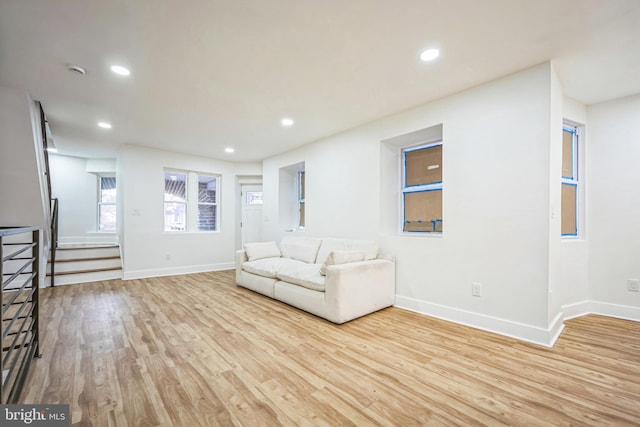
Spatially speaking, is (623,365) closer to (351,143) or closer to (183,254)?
(351,143)

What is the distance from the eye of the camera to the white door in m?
6.95

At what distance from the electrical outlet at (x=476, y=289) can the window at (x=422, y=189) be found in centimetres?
85

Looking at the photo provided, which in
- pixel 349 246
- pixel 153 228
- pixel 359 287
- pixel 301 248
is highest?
pixel 153 228

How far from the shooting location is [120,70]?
2.66m

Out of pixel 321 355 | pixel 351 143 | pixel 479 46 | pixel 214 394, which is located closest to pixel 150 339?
pixel 214 394

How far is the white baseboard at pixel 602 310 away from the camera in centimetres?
312

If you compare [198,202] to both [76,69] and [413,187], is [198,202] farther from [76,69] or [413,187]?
[413,187]

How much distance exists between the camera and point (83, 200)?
6.89 meters

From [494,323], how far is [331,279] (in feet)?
5.51

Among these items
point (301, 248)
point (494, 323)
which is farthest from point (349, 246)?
point (494, 323)

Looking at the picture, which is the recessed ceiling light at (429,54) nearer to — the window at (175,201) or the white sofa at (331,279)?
the white sofa at (331,279)

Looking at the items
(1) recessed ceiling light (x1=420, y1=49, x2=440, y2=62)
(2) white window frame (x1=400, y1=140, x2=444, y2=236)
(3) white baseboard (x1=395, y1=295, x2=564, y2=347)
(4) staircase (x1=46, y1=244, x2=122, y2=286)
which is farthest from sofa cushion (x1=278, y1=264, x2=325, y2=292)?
(4) staircase (x1=46, y1=244, x2=122, y2=286)

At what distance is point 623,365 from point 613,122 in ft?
9.25

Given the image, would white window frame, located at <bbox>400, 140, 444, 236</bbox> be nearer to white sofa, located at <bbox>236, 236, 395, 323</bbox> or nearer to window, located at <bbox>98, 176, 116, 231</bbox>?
white sofa, located at <bbox>236, 236, 395, 323</bbox>
